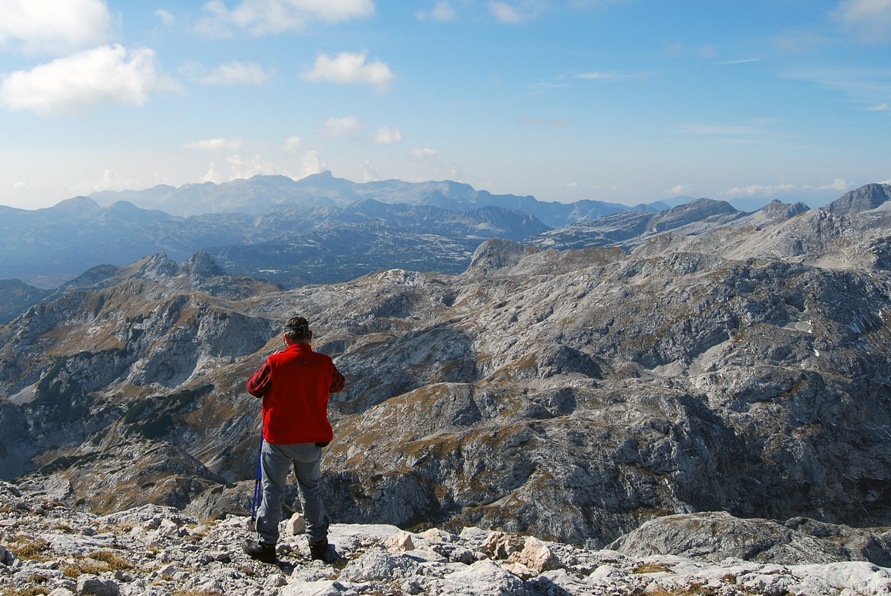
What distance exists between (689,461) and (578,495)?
65.6 ft

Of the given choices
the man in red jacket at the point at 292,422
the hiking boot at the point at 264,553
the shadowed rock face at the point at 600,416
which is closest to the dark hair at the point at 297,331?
the man in red jacket at the point at 292,422

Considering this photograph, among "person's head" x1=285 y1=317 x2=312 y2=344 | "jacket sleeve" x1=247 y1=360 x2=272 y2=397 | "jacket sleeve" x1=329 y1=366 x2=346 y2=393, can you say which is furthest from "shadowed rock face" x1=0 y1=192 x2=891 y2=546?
"person's head" x1=285 y1=317 x2=312 y2=344

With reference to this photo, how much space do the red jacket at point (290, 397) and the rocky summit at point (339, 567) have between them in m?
3.54

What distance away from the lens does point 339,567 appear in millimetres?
16062

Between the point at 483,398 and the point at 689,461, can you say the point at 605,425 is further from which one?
the point at 483,398

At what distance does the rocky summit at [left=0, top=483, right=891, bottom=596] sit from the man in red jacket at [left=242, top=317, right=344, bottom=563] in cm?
153

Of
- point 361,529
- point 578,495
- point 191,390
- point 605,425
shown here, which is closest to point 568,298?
point 605,425

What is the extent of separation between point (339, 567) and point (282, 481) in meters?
2.91

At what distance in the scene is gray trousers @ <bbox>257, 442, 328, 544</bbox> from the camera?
1549cm

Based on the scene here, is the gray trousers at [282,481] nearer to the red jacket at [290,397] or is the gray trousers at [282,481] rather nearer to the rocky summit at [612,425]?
the red jacket at [290,397]

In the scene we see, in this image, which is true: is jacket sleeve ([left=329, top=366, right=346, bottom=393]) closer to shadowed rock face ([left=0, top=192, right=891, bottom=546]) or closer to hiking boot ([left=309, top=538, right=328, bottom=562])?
hiking boot ([left=309, top=538, right=328, bottom=562])

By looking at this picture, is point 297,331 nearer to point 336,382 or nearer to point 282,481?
point 336,382

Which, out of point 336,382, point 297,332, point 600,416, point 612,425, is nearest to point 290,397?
point 336,382

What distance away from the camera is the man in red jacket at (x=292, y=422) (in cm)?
Result: 1518
